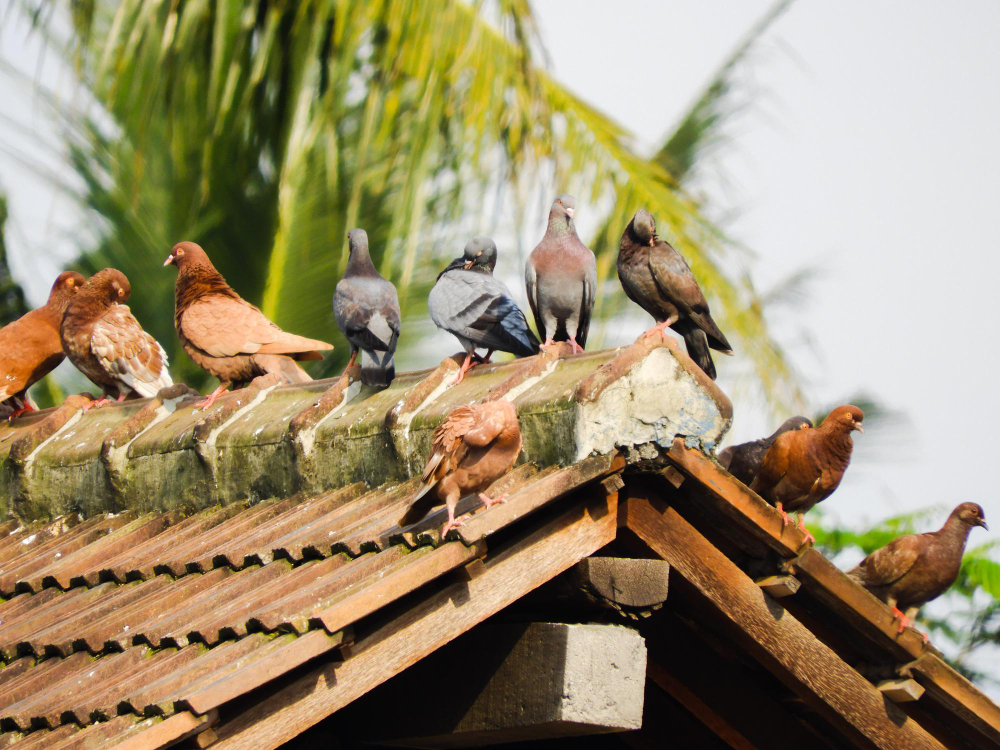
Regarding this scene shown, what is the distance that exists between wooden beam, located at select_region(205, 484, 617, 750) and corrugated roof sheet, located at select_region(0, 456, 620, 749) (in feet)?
0.29

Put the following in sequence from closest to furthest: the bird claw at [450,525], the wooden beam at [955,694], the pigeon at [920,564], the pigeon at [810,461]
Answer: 1. the bird claw at [450,525]
2. the wooden beam at [955,694]
3. the pigeon at [920,564]
4. the pigeon at [810,461]

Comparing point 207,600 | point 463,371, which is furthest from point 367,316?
point 207,600

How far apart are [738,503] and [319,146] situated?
6.65m

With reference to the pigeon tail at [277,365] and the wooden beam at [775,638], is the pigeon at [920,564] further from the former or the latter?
the pigeon tail at [277,365]

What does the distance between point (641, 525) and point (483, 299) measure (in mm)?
2269

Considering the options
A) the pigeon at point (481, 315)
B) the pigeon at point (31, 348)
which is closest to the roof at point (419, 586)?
the pigeon at point (481, 315)

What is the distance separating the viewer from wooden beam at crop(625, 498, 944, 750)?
2.98 metres

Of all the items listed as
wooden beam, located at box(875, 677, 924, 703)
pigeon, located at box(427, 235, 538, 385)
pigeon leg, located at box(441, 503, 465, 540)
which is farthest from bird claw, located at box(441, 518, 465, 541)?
pigeon, located at box(427, 235, 538, 385)

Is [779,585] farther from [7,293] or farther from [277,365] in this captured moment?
[7,293]

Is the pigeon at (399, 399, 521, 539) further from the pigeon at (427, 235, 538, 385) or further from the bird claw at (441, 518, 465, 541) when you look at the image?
the pigeon at (427, 235, 538, 385)

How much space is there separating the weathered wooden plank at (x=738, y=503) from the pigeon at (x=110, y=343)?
4.45 m

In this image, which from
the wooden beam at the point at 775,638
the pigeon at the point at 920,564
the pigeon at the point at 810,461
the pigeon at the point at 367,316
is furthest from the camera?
the pigeon at the point at 810,461

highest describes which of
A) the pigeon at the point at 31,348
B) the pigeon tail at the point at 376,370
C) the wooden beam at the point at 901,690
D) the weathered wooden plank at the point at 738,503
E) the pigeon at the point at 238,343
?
the weathered wooden plank at the point at 738,503

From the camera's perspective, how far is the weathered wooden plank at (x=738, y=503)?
2850 mm
